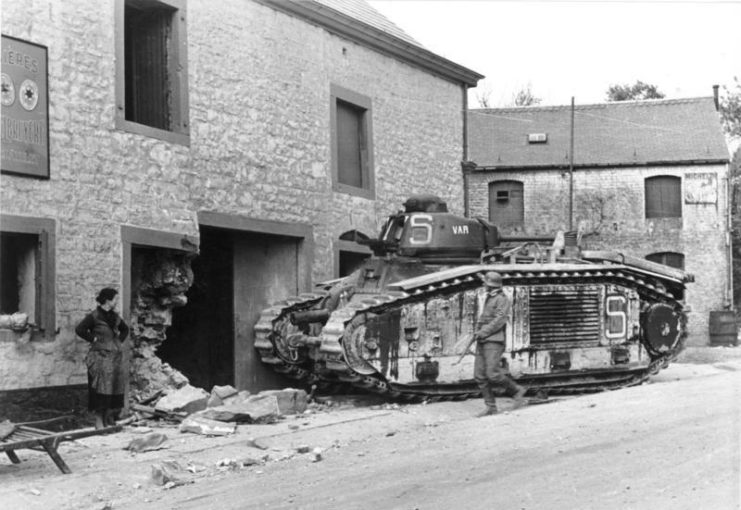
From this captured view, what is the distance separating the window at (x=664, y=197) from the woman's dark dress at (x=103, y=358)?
77.8 feet

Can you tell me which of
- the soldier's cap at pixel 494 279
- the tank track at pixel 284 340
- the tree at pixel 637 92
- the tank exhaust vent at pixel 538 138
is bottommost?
the tank track at pixel 284 340

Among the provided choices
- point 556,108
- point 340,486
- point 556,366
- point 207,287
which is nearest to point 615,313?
point 556,366

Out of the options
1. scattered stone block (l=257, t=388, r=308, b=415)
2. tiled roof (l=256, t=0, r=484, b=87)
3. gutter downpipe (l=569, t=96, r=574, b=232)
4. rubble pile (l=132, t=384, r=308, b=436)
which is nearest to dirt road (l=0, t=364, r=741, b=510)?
rubble pile (l=132, t=384, r=308, b=436)

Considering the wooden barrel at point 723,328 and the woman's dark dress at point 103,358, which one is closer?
the woman's dark dress at point 103,358

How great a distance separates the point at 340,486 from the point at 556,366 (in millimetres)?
6436

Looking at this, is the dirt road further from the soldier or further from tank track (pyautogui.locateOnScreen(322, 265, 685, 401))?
tank track (pyautogui.locateOnScreen(322, 265, 685, 401))

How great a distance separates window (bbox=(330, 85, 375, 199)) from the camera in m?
15.3

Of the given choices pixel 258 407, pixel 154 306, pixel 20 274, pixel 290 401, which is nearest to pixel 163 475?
pixel 258 407

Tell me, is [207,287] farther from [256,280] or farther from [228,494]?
→ [228,494]

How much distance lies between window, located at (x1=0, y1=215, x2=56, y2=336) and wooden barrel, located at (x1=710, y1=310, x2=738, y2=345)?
74.2 feet

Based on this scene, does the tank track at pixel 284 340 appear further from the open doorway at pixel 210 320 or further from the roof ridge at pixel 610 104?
the roof ridge at pixel 610 104

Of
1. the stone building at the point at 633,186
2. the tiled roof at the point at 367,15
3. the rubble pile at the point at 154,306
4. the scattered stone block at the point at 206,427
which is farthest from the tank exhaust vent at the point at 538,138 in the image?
the scattered stone block at the point at 206,427

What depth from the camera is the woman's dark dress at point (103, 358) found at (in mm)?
9953

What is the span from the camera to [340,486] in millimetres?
6941
